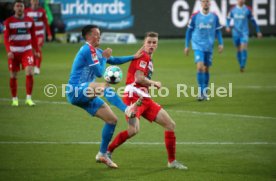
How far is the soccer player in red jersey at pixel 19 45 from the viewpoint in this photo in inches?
652

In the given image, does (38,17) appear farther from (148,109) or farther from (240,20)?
(148,109)

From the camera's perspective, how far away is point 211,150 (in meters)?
11.7

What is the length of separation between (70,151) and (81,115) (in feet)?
13.0

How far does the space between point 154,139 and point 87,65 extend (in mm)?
2873

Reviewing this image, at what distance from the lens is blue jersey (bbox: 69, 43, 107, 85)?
1020cm

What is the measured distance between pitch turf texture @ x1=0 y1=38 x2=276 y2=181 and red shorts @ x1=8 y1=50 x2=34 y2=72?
3.05 ft

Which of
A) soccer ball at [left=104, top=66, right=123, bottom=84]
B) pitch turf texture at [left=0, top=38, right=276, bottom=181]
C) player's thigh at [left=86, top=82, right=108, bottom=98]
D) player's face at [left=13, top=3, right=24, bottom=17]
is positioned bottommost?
pitch turf texture at [left=0, top=38, right=276, bottom=181]

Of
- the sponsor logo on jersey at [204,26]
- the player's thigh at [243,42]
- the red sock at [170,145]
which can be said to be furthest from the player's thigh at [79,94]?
the player's thigh at [243,42]

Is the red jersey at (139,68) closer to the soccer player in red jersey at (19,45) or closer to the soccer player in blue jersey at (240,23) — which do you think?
the soccer player in red jersey at (19,45)

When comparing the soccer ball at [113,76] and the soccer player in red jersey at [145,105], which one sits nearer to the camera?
the soccer ball at [113,76]

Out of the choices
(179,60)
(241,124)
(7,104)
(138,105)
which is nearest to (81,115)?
(7,104)

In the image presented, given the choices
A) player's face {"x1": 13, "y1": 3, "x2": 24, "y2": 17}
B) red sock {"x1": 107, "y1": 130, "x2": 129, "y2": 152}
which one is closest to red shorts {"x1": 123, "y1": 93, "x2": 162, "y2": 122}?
red sock {"x1": 107, "y1": 130, "x2": 129, "y2": 152}

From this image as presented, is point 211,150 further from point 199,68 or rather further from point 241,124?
point 199,68

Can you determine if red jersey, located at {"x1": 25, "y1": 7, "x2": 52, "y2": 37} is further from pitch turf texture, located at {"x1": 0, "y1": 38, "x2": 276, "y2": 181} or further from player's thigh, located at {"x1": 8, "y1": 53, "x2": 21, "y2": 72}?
player's thigh, located at {"x1": 8, "y1": 53, "x2": 21, "y2": 72}
